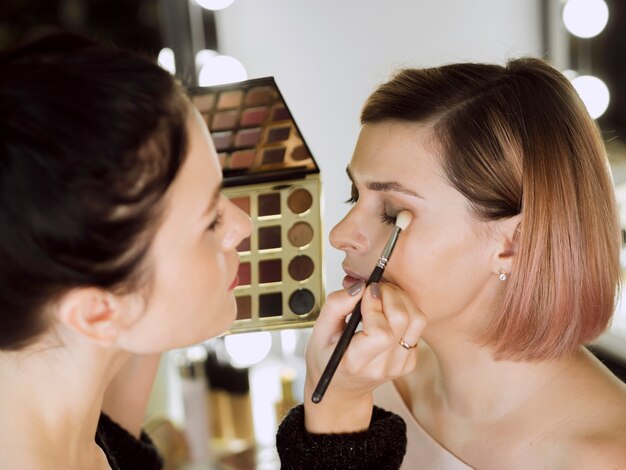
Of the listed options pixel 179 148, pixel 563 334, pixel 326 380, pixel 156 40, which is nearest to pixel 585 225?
pixel 563 334

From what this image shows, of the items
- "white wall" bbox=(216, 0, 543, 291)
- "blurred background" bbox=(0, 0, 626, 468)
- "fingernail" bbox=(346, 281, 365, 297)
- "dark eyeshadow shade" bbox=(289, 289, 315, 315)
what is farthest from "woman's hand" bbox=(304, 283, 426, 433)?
"white wall" bbox=(216, 0, 543, 291)

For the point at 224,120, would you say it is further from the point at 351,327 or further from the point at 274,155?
the point at 351,327

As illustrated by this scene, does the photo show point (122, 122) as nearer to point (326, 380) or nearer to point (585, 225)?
point (326, 380)

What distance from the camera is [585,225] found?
0.88 m

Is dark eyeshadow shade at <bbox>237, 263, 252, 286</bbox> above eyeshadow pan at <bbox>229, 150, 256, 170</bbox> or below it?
below

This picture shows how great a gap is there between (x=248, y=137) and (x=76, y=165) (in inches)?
18.2

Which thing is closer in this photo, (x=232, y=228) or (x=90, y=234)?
(x=90, y=234)

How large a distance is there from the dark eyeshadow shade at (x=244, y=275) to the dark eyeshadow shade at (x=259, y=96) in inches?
8.5

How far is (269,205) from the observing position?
3.34 feet

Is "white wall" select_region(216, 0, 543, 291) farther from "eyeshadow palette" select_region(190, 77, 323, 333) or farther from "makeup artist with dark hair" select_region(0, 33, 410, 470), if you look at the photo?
"makeup artist with dark hair" select_region(0, 33, 410, 470)

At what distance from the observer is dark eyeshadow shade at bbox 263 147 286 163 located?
1.00 m

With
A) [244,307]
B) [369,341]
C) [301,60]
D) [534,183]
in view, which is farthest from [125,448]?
[301,60]

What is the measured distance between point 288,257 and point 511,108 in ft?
1.13

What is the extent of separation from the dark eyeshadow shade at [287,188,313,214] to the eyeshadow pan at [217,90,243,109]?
0.46ft
